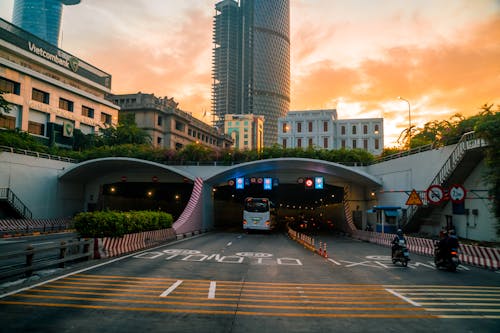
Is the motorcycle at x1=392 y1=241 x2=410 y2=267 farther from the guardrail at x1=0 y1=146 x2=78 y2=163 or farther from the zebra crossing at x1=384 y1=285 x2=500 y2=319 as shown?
the guardrail at x1=0 y1=146 x2=78 y2=163

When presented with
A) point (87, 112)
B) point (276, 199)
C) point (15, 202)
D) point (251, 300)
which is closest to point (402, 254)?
point (251, 300)

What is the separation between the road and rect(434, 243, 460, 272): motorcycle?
53cm

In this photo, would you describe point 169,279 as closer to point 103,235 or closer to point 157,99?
point 103,235

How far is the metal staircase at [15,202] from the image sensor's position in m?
37.2

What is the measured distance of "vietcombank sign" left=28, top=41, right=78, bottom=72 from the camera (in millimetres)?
61344

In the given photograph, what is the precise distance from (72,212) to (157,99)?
53294mm

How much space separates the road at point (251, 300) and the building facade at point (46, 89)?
46412mm

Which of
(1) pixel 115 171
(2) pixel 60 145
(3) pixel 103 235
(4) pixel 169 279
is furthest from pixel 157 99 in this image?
(4) pixel 169 279

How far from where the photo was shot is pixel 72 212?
157 ft

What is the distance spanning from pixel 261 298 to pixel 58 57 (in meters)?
70.5

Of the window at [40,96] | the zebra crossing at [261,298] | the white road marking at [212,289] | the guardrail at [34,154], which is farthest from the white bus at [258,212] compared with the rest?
the window at [40,96]

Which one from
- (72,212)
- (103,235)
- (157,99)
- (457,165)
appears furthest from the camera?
(157,99)

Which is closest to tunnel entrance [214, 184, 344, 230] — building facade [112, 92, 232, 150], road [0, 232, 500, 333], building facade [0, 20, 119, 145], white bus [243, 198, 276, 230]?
white bus [243, 198, 276, 230]

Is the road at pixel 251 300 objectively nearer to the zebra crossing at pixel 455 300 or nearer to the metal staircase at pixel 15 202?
the zebra crossing at pixel 455 300
